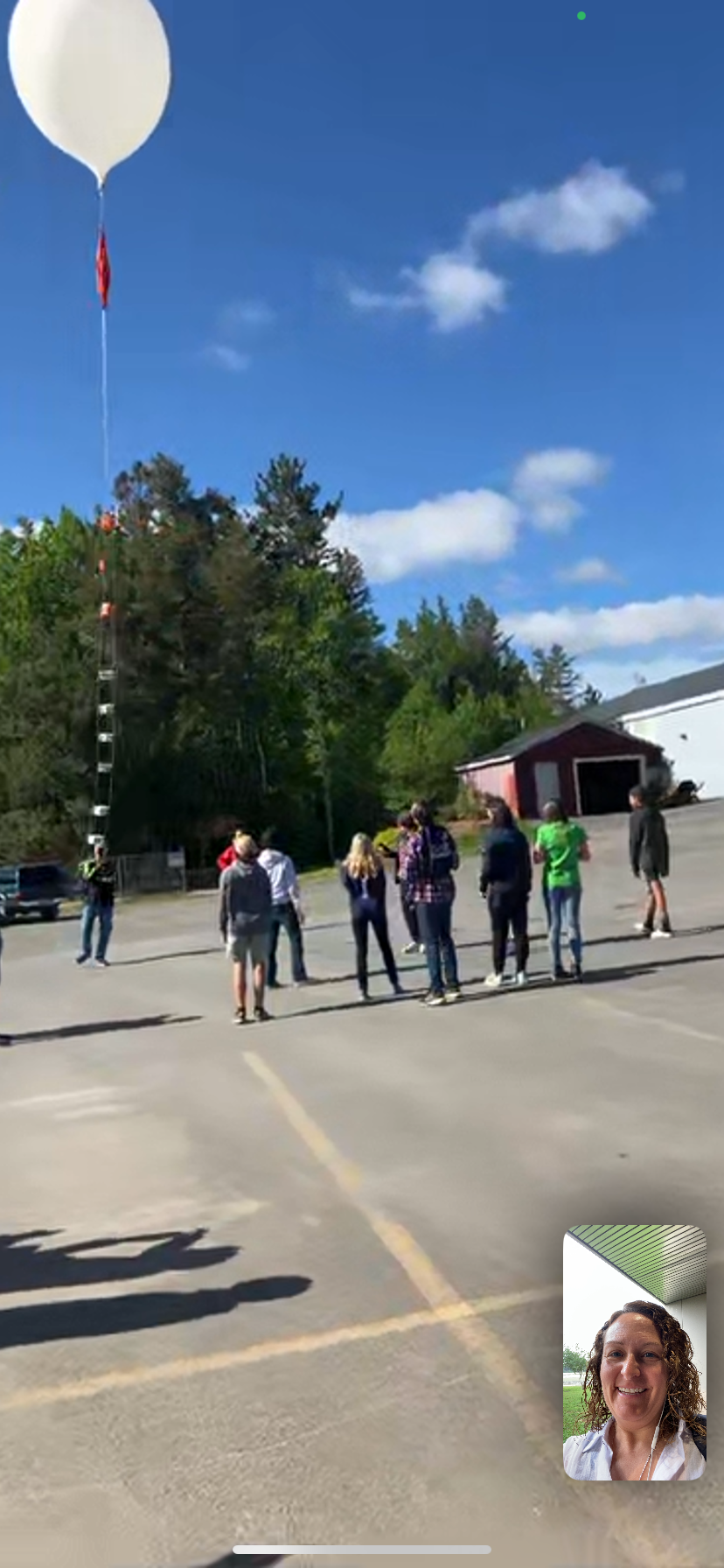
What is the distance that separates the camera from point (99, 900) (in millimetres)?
18250

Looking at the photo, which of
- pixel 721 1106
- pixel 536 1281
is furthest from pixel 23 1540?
pixel 721 1106

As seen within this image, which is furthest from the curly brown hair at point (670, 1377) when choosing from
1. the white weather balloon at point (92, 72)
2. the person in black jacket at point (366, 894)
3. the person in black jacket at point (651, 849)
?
the person in black jacket at point (651, 849)

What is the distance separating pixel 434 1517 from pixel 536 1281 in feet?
4.98

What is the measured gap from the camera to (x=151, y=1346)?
4.44 m

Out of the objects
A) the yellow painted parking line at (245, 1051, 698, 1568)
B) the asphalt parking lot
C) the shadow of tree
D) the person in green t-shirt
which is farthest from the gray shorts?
the yellow painted parking line at (245, 1051, 698, 1568)

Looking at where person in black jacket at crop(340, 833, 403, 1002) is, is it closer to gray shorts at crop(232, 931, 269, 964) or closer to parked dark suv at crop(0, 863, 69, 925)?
gray shorts at crop(232, 931, 269, 964)

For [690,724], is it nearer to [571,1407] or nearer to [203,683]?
[203,683]

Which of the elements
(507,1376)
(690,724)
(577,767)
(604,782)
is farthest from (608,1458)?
(690,724)

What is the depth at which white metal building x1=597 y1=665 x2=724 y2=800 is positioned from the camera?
56.3 metres

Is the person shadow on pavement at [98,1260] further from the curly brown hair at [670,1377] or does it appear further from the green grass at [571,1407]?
the curly brown hair at [670,1377]

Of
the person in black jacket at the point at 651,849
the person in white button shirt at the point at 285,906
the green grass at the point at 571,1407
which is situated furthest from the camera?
the person in black jacket at the point at 651,849

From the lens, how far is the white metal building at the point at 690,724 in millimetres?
56281

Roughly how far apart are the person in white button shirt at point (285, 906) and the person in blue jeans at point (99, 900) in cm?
423

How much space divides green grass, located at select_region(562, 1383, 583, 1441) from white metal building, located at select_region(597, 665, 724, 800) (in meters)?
54.1
